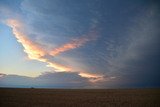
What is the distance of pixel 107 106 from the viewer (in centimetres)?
2811

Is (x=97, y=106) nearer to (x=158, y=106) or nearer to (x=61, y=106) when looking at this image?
(x=61, y=106)

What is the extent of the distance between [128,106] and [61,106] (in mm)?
7265

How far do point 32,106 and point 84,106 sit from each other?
556 centimetres

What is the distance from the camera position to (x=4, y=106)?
2841 cm

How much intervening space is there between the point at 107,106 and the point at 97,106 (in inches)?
44.8

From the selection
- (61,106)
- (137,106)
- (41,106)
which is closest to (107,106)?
(137,106)

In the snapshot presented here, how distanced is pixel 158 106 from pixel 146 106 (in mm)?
1231

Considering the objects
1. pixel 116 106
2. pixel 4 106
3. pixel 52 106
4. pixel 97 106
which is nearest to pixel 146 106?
pixel 116 106

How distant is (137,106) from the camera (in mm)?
27891

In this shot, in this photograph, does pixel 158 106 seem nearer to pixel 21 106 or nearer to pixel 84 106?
pixel 84 106

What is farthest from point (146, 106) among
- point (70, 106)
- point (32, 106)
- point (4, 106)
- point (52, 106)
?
point (4, 106)

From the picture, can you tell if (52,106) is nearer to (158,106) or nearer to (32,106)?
(32,106)

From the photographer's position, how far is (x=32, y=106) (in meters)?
27.6

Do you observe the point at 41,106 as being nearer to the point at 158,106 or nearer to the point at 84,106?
the point at 84,106
